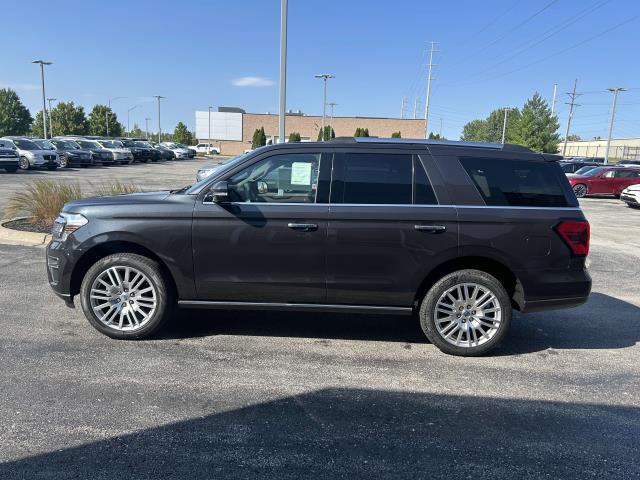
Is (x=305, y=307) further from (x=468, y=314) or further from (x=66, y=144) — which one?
(x=66, y=144)

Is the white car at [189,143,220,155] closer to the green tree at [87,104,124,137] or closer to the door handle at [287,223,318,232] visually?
the green tree at [87,104,124,137]

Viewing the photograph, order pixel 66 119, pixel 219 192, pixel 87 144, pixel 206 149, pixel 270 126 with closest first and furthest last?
pixel 219 192 → pixel 87 144 → pixel 66 119 → pixel 206 149 → pixel 270 126

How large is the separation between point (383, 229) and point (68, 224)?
9.79ft

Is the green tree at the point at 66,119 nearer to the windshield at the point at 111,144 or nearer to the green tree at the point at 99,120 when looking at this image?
the green tree at the point at 99,120

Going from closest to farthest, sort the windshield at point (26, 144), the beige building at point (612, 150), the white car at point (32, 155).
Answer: the white car at point (32, 155) < the windshield at point (26, 144) < the beige building at point (612, 150)

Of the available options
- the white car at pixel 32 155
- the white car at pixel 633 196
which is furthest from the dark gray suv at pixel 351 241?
the white car at pixel 32 155

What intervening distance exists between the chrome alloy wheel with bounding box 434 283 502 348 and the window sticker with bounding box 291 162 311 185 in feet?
5.47

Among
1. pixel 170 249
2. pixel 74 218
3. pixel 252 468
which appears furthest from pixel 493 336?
pixel 74 218

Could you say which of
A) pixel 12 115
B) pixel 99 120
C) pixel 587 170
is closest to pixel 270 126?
pixel 99 120

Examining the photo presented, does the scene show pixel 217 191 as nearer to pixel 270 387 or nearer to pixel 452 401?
pixel 270 387

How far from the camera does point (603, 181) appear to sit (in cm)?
2444

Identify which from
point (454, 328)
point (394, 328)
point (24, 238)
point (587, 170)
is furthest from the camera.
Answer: point (587, 170)

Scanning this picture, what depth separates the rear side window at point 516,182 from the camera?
461cm

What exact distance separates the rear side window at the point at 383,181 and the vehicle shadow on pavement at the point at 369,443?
5.69 ft
